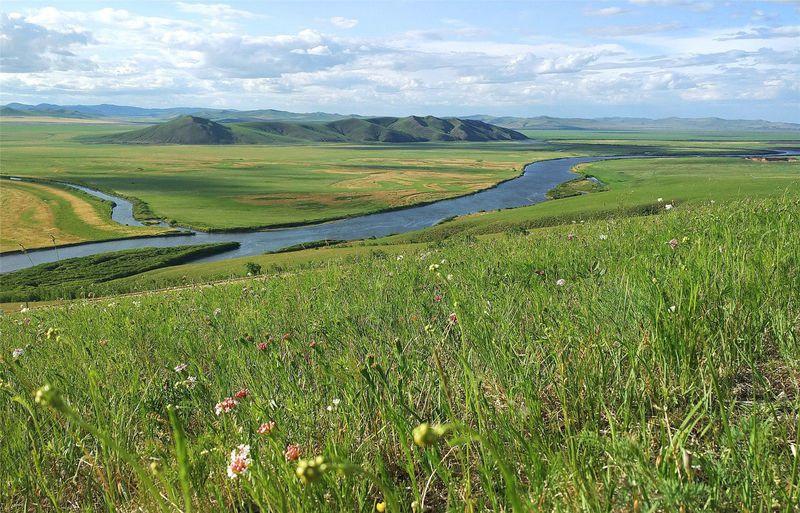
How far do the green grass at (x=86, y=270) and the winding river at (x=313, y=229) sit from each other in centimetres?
210

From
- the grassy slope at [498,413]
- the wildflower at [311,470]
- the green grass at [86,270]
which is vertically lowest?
the green grass at [86,270]

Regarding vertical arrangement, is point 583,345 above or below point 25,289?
above

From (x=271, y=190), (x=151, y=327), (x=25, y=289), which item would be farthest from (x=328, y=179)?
(x=151, y=327)

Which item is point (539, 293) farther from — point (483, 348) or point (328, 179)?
point (328, 179)

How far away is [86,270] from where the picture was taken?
174ft

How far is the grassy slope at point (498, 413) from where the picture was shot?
1955 mm

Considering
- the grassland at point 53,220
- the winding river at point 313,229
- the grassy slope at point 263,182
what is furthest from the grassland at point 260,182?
the grassland at point 53,220

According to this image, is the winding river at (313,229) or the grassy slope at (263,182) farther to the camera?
the grassy slope at (263,182)

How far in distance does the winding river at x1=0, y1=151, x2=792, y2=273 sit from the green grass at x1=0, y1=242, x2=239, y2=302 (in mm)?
2102

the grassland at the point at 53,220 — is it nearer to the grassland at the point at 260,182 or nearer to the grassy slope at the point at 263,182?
the grassland at the point at 260,182

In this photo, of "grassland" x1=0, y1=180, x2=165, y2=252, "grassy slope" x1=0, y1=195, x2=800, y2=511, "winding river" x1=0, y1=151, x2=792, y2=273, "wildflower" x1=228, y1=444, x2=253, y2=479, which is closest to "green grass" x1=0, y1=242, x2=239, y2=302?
"winding river" x1=0, y1=151, x2=792, y2=273

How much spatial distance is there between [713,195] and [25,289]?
208ft

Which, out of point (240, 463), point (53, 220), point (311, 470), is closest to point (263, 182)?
point (53, 220)

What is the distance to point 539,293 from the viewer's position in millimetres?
4539
